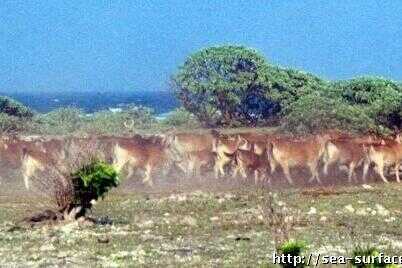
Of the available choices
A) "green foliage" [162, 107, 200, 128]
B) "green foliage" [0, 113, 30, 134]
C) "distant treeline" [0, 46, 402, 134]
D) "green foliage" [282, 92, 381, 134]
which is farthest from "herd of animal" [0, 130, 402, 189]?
"green foliage" [162, 107, 200, 128]

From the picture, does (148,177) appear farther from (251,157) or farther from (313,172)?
(313,172)

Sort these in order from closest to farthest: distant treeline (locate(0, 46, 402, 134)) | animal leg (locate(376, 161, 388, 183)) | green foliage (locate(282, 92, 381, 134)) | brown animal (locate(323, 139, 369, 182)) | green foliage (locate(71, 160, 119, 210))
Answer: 1. green foliage (locate(71, 160, 119, 210))
2. animal leg (locate(376, 161, 388, 183))
3. brown animal (locate(323, 139, 369, 182))
4. green foliage (locate(282, 92, 381, 134))
5. distant treeline (locate(0, 46, 402, 134))

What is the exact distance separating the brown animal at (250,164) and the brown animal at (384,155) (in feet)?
9.25

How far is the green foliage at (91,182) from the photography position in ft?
59.9

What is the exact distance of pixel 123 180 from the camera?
2809cm

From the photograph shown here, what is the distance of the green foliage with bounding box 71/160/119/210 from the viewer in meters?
18.2

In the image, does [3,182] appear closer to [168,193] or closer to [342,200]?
[168,193]

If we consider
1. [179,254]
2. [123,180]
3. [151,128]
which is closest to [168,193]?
[123,180]

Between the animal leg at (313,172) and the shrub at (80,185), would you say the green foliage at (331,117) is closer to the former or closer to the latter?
the animal leg at (313,172)

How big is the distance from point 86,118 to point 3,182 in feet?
67.4

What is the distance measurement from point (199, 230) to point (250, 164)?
11.0 metres

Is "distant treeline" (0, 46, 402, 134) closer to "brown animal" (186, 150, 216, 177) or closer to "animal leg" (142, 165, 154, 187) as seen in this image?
"brown animal" (186, 150, 216, 177)

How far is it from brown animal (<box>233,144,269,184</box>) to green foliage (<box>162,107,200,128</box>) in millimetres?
20955

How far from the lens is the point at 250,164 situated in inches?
1118
